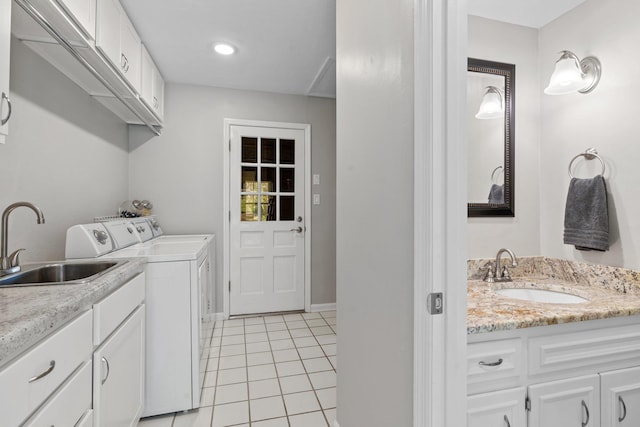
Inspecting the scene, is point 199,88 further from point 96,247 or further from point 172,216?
point 96,247

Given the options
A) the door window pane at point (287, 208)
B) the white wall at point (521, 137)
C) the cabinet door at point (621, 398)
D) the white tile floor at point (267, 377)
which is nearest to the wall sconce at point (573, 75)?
the white wall at point (521, 137)

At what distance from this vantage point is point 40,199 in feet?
5.70

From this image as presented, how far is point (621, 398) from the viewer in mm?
1188

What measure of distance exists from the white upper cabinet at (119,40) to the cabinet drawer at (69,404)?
5.09ft

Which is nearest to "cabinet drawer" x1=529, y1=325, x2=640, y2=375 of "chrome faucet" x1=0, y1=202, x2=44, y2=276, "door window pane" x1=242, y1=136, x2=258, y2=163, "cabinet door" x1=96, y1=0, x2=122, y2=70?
"chrome faucet" x1=0, y1=202, x2=44, y2=276

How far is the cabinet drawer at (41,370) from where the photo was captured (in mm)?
657

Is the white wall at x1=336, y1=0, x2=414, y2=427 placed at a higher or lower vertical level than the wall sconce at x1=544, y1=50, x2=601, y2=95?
lower

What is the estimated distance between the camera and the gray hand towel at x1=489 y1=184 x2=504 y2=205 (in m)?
1.80

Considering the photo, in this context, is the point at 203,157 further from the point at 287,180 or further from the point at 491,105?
the point at 491,105

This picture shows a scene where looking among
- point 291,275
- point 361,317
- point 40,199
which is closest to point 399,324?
point 361,317

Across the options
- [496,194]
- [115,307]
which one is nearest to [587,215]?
[496,194]

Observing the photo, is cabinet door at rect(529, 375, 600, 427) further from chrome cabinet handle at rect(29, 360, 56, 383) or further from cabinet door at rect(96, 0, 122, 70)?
cabinet door at rect(96, 0, 122, 70)

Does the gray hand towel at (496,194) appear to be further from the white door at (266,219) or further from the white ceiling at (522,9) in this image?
the white door at (266,219)

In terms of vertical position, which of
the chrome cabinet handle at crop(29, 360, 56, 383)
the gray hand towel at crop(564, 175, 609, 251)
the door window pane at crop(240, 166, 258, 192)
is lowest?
the chrome cabinet handle at crop(29, 360, 56, 383)
